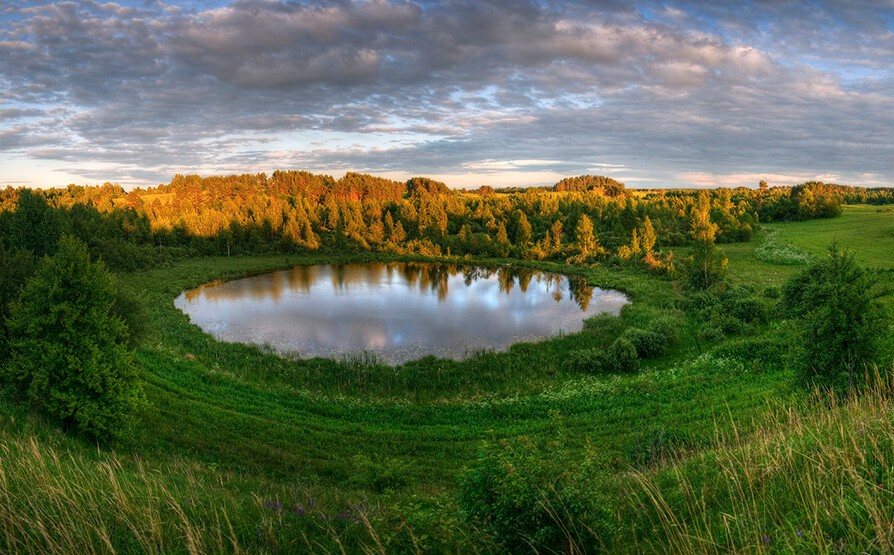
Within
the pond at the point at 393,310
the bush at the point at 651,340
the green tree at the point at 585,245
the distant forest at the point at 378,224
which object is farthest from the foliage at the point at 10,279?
the green tree at the point at 585,245

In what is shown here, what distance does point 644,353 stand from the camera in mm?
28688

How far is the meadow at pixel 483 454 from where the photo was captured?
4430 mm

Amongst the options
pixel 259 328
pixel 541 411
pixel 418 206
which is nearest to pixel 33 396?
pixel 541 411

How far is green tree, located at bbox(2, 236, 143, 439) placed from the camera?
15.1 meters

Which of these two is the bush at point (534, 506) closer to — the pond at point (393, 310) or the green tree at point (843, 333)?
the green tree at point (843, 333)

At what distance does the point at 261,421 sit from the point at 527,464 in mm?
16461

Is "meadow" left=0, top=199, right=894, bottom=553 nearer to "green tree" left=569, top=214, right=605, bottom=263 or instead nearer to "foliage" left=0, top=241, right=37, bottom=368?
"foliage" left=0, top=241, right=37, bottom=368

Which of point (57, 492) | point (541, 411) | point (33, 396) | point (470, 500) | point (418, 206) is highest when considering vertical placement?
point (418, 206)

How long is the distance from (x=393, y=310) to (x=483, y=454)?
38.6 metres

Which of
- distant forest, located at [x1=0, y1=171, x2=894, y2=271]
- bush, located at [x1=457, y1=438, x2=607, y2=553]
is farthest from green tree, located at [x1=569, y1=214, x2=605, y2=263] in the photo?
bush, located at [x1=457, y1=438, x2=607, y2=553]

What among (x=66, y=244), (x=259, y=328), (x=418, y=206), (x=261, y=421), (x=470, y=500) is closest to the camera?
(x=470, y=500)

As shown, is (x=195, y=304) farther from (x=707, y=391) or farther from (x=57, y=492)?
(x=57, y=492)

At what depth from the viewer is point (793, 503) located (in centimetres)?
452

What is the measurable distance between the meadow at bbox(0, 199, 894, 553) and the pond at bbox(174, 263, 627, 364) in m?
3.15
